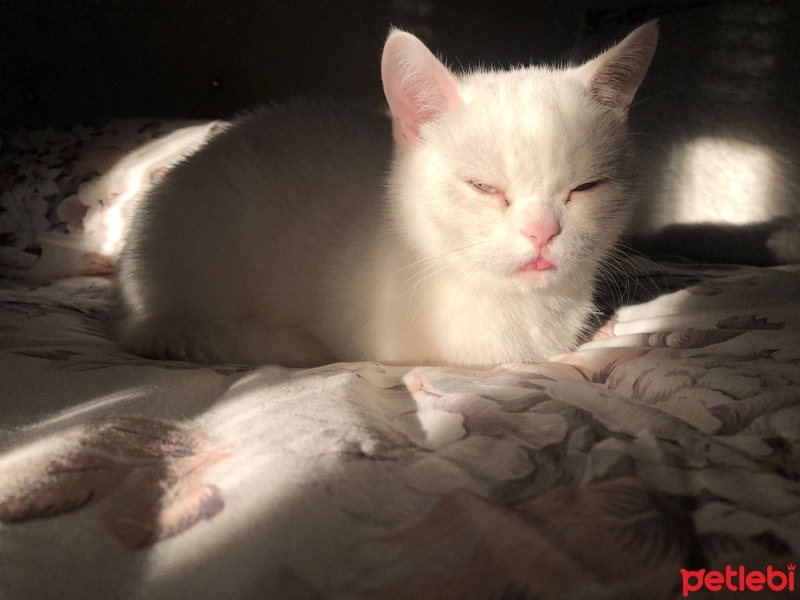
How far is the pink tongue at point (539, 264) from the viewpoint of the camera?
871 mm

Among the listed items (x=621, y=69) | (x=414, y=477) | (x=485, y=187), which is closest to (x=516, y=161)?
(x=485, y=187)

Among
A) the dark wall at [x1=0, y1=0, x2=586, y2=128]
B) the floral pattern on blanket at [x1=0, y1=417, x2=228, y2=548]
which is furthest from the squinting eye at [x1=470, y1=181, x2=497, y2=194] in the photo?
the dark wall at [x1=0, y1=0, x2=586, y2=128]

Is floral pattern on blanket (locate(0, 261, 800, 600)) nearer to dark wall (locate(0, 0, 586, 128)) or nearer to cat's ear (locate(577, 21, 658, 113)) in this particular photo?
cat's ear (locate(577, 21, 658, 113))

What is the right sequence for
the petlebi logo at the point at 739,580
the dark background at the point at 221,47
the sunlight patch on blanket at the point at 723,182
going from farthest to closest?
1. the dark background at the point at 221,47
2. the sunlight patch on blanket at the point at 723,182
3. the petlebi logo at the point at 739,580

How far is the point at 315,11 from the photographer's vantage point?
194 centimetres

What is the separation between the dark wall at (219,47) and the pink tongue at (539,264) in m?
1.30

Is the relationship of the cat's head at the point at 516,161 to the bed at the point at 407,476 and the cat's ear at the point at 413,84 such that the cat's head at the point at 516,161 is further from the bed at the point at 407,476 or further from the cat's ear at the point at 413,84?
the bed at the point at 407,476

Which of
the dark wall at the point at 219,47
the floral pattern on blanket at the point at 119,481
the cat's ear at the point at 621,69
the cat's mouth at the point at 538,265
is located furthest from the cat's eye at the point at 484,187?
the dark wall at the point at 219,47

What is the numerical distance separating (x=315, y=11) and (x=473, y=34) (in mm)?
544

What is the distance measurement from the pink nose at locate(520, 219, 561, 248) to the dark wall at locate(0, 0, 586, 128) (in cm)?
131

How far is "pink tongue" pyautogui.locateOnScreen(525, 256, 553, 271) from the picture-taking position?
2.86 feet

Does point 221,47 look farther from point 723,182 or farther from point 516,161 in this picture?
point 723,182

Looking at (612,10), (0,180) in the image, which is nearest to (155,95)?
(0,180)

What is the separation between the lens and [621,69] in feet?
3.16
